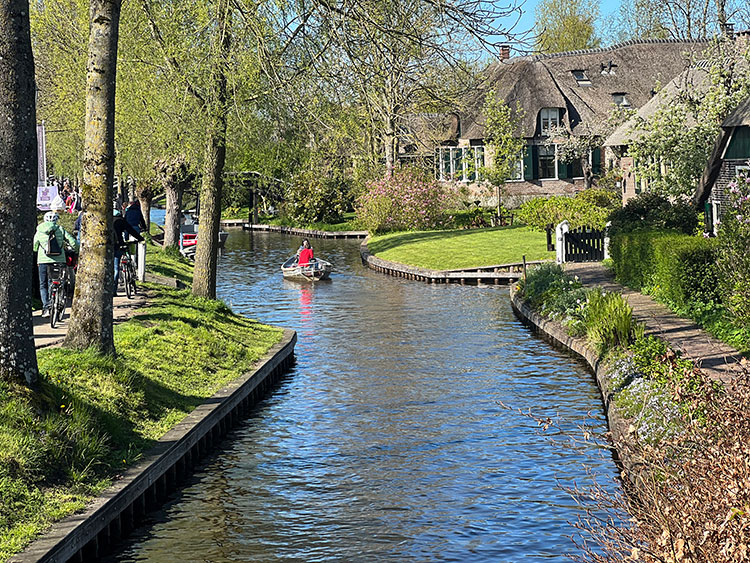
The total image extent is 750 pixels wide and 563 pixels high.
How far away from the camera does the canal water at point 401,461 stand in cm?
1175

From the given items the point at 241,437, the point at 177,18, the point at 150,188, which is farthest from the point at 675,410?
the point at 150,188

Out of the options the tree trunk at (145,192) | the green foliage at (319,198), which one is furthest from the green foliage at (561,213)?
the green foliage at (319,198)

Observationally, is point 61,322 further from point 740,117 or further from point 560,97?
point 560,97

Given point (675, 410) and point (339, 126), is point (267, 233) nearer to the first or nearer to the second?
point (339, 126)

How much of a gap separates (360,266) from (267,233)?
26.6 meters

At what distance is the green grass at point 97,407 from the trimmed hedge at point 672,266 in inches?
342

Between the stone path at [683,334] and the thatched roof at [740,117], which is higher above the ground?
the thatched roof at [740,117]

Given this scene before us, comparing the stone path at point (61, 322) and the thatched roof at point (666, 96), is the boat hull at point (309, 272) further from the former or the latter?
the stone path at point (61, 322)

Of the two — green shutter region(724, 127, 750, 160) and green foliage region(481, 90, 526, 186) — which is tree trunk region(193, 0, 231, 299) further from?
green foliage region(481, 90, 526, 186)

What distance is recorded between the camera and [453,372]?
21.7m

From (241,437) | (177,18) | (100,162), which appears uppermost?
→ (177,18)

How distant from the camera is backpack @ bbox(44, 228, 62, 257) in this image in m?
19.9

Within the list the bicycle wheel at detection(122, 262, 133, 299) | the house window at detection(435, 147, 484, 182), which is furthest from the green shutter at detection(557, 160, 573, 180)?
the bicycle wheel at detection(122, 262, 133, 299)

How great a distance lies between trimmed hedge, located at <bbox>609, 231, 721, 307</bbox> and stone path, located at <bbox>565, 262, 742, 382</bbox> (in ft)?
1.19
